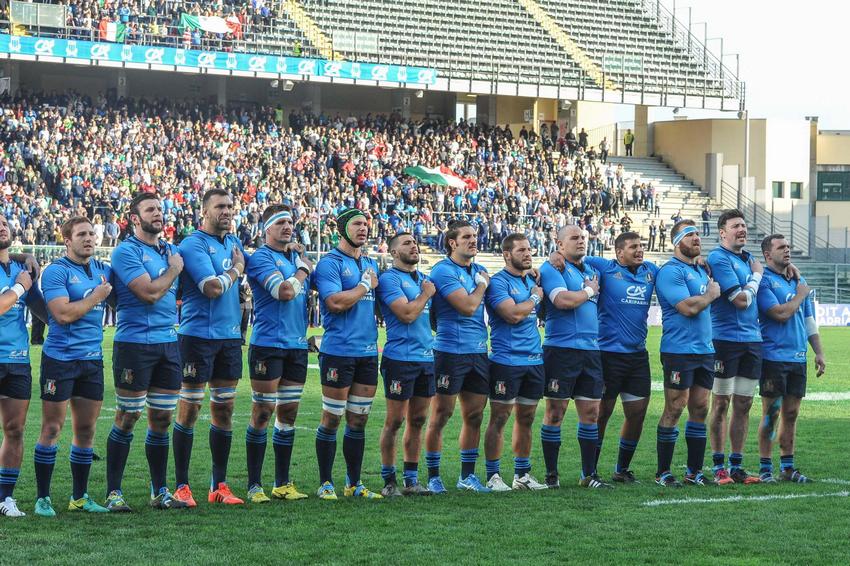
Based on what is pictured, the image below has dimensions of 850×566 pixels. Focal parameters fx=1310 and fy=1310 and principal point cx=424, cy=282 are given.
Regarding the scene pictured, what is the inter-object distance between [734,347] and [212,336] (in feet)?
14.7

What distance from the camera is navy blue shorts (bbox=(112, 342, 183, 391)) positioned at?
9336 millimetres

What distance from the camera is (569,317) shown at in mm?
10820

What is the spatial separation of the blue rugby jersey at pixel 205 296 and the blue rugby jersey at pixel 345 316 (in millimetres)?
698

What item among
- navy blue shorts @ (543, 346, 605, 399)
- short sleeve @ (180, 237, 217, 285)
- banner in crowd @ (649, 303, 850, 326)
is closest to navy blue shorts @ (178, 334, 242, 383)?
short sleeve @ (180, 237, 217, 285)

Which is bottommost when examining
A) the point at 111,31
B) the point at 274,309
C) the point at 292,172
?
the point at 274,309

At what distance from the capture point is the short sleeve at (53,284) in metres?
9.11

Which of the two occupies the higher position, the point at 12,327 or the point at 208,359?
the point at 12,327

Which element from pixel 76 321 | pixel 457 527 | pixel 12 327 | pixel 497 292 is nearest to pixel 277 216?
pixel 76 321

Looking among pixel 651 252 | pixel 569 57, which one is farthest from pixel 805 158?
pixel 651 252

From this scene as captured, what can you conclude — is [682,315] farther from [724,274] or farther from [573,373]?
[573,373]

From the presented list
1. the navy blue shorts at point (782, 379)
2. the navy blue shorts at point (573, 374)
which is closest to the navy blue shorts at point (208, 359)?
the navy blue shorts at point (573, 374)

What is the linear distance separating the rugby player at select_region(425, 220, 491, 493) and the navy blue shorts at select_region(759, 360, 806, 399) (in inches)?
99.7

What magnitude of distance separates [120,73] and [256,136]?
585cm

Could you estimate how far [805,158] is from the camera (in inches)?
2206
